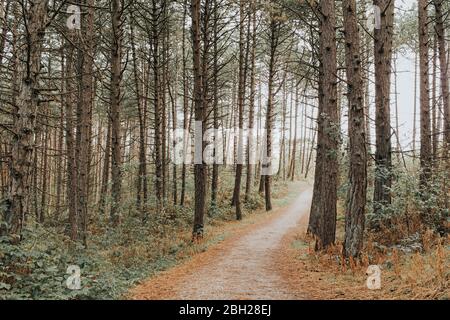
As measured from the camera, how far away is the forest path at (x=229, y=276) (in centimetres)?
647

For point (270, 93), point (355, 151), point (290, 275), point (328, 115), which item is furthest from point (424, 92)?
point (270, 93)

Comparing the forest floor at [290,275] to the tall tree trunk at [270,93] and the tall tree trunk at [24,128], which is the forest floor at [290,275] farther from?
the tall tree trunk at [270,93]

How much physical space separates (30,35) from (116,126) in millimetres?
5913

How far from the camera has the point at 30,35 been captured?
19.1ft

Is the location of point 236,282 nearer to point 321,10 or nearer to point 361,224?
point 361,224

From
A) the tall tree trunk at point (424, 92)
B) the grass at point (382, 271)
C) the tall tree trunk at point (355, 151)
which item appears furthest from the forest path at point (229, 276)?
the tall tree trunk at point (424, 92)

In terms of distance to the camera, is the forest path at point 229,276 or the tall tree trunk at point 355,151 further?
the tall tree trunk at point 355,151

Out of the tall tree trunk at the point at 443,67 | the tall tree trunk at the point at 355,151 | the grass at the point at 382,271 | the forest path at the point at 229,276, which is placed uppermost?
the tall tree trunk at the point at 443,67

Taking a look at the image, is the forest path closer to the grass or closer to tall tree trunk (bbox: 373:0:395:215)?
the grass

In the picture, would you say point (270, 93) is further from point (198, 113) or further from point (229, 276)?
point (229, 276)

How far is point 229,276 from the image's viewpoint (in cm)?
787

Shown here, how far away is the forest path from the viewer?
21.2ft

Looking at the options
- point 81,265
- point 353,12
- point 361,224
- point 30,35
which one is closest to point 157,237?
point 81,265
